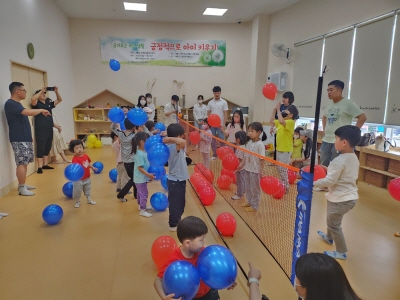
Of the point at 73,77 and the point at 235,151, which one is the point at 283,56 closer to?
the point at 235,151

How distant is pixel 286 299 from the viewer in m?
2.17

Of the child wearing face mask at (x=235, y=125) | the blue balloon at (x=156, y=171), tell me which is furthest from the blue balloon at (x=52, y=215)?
the child wearing face mask at (x=235, y=125)

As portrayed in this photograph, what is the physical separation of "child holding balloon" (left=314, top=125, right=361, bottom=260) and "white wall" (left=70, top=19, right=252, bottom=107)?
8102 mm

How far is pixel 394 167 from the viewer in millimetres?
4801

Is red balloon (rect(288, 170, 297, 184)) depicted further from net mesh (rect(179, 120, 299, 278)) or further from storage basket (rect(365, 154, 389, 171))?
storage basket (rect(365, 154, 389, 171))

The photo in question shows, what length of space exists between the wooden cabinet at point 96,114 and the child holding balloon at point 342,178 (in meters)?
8.71

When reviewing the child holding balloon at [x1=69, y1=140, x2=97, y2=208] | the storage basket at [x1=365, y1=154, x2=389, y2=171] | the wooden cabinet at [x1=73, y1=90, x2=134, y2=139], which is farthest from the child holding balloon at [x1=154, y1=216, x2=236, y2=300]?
the wooden cabinet at [x1=73, y1=90, x2=134, y2=139]

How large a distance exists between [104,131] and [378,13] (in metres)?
8.89

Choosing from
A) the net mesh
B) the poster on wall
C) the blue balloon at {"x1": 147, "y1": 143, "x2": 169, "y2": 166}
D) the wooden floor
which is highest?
the poster on wall

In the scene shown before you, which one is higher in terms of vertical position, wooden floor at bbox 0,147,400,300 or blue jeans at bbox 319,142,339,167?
blue jeans at bbox 319,142,339,167

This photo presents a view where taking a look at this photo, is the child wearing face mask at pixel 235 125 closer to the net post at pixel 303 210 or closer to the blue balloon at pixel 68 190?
the blue balloon at pixel 68 190

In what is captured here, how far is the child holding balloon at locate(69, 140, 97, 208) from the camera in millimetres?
3938

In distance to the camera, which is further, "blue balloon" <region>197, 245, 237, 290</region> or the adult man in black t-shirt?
the adult man in black t-shirt

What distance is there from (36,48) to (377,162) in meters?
7.99
